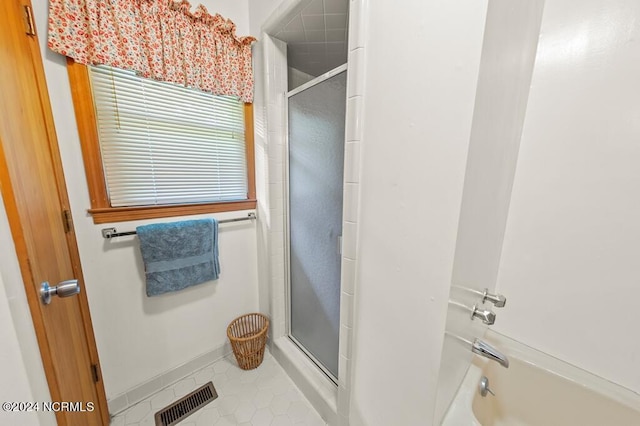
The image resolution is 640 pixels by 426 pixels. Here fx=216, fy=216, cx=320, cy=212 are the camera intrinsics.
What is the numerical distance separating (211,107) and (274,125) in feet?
1.36

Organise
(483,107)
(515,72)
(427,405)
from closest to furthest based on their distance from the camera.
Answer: (483,107) → (427,405) → (515,72)

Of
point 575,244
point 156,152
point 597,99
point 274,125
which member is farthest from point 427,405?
point 156,152

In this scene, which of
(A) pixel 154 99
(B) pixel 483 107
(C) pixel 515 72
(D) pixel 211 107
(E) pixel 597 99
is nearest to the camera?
(B) pixel 483 107

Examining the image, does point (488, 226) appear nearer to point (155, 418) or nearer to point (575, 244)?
point (575, 244)

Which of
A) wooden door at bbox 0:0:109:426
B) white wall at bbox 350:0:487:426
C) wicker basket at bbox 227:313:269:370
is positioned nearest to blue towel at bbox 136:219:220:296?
wooden door at bbox 0:0:109:426

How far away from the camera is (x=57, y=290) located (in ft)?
2.18

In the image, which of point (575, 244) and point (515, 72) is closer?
point (515, 72)

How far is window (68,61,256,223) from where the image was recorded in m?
1.07

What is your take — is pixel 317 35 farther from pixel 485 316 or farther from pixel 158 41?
pixel 485 316

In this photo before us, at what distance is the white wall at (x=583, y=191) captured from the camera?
34.7 inches

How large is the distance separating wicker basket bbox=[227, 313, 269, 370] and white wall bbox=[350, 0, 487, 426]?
91 centimetres

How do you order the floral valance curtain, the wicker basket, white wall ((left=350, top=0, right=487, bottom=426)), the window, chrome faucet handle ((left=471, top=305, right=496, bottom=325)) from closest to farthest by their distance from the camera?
white wall ((left=350, top=0, right=487, bottom=426))
chrome faucet handle ((left=471, top=305, right=496, bottom=325))
the floral valance curtain
the window
the wicker basket

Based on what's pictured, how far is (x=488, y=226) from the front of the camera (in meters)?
0.87

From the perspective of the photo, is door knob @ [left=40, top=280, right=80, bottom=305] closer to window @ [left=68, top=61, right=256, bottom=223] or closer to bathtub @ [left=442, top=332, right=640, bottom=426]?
window @ [left=68, top=61, right=256, bottom=223]
